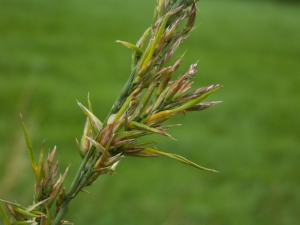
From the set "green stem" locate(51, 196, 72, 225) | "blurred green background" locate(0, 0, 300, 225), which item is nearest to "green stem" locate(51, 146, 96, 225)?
"green stem" locate(51, 196, 72, 225)

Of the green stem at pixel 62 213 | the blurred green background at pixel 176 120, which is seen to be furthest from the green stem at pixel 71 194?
the blurred green background at pixel 176 120

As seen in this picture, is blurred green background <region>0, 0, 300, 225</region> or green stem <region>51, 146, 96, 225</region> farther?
blurred green background <region>0, 0, 300, 225</region>

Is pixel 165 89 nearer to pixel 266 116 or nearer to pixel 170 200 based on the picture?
pixel 170 200

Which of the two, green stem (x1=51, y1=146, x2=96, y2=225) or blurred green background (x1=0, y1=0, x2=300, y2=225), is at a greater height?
green stem (x1=51, y1=146, x2=96, y2=225)

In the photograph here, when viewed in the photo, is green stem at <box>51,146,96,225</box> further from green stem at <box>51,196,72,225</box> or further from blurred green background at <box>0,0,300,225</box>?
blurred green background at <box>0,0,300,225</box>

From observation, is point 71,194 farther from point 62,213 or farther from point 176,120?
point 176,120

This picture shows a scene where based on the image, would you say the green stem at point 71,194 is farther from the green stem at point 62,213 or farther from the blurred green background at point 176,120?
the blurred green background at point 176,120

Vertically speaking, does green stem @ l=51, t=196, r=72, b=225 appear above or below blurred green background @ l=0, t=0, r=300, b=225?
above

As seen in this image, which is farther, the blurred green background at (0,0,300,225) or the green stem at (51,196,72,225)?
the blurred green background at (0,0,300,225)
